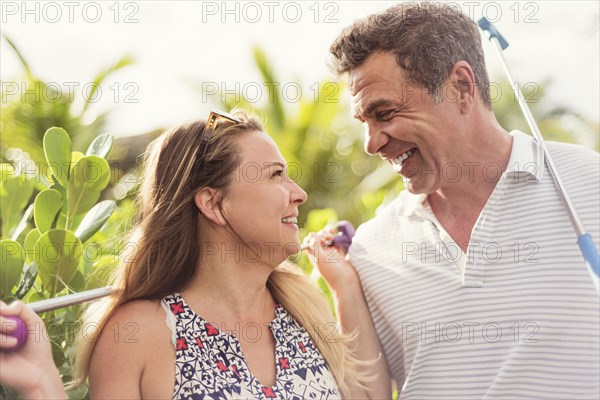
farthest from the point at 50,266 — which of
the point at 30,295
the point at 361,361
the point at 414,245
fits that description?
the point at 414,245

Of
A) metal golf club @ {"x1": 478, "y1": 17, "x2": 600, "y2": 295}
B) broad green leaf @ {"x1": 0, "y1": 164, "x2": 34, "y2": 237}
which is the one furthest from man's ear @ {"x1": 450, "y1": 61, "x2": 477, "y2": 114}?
broad green leaf @ {"x1": 0, "y1": 164, "x2": 34, "y2": 237}

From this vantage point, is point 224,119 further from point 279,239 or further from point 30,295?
point 30,295

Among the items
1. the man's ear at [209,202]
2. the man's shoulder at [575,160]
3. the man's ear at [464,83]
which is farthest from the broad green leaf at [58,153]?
the man's shoulder at [575,160]

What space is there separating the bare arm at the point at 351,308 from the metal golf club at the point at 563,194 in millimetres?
719

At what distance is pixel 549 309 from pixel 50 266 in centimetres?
143

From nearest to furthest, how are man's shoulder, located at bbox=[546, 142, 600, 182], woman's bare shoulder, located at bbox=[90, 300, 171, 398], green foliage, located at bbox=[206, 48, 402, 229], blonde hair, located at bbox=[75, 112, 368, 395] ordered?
woman's bare shoulder, located at bbox=[90, 300, 171, 398] < blonde hair, located at bbox=[75, 112, 368, 395] < man's shoulder, located at bbox=[546, 142, 600, 182] < green foliage, located at bbox=[206, 48, 402, 229]

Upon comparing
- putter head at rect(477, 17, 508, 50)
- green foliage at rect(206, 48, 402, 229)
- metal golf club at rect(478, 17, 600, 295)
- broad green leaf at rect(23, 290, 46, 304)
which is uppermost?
putter head at rect(477, 17, 508, 50)

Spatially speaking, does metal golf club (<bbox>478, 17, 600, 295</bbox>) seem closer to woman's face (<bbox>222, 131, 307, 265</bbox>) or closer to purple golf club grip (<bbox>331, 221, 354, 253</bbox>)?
purple golf club grip (<bbox>331, 221, 354, 253</bbox>)

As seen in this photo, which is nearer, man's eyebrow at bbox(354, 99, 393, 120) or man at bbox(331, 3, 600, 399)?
man at bbox(331, 3, 600, 399)

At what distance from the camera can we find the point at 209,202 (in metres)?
2.28

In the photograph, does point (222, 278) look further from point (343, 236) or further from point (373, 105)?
point (373, 105)

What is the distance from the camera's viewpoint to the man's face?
8.51ft

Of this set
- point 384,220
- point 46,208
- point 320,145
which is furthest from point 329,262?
point 320,145

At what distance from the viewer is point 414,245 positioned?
8.71ft
